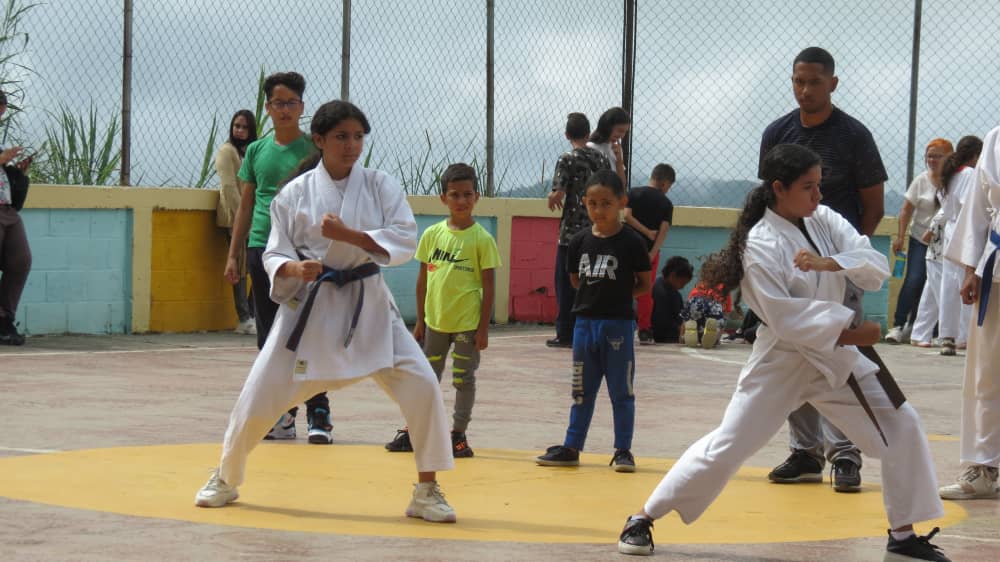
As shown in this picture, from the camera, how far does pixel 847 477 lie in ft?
21.9

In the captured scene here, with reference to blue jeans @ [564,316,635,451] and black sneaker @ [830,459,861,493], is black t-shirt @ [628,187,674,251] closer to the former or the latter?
blue jeans @ [564,316,635,451]

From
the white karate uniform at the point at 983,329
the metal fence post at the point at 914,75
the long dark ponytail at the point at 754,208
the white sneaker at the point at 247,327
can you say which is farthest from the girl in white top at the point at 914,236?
the long dark ponytail at the point at 754,208

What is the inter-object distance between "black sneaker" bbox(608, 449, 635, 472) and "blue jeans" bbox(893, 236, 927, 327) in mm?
8408

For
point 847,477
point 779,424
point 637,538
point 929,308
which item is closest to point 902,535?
point 779,424

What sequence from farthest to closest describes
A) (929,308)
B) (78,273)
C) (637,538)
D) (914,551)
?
(929,308), (78,273), (637,538), (914,551)

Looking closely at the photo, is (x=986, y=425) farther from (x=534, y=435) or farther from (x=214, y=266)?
(x=214, y=266)

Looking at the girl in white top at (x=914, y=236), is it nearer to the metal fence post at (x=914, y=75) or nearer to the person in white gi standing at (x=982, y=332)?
the metal fence post at (x=914, y=75)

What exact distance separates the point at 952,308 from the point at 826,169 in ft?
23.7

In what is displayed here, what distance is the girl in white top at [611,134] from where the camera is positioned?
12852 millimetres

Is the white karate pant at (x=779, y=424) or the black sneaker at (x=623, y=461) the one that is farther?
the black sneaker at (x=623, y=461)

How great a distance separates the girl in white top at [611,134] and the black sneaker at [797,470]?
6.10 metres

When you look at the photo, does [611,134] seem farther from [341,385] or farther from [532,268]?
[341,385]

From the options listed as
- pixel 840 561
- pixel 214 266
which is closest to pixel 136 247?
pixel 214 266

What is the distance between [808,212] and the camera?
5.45 meters
